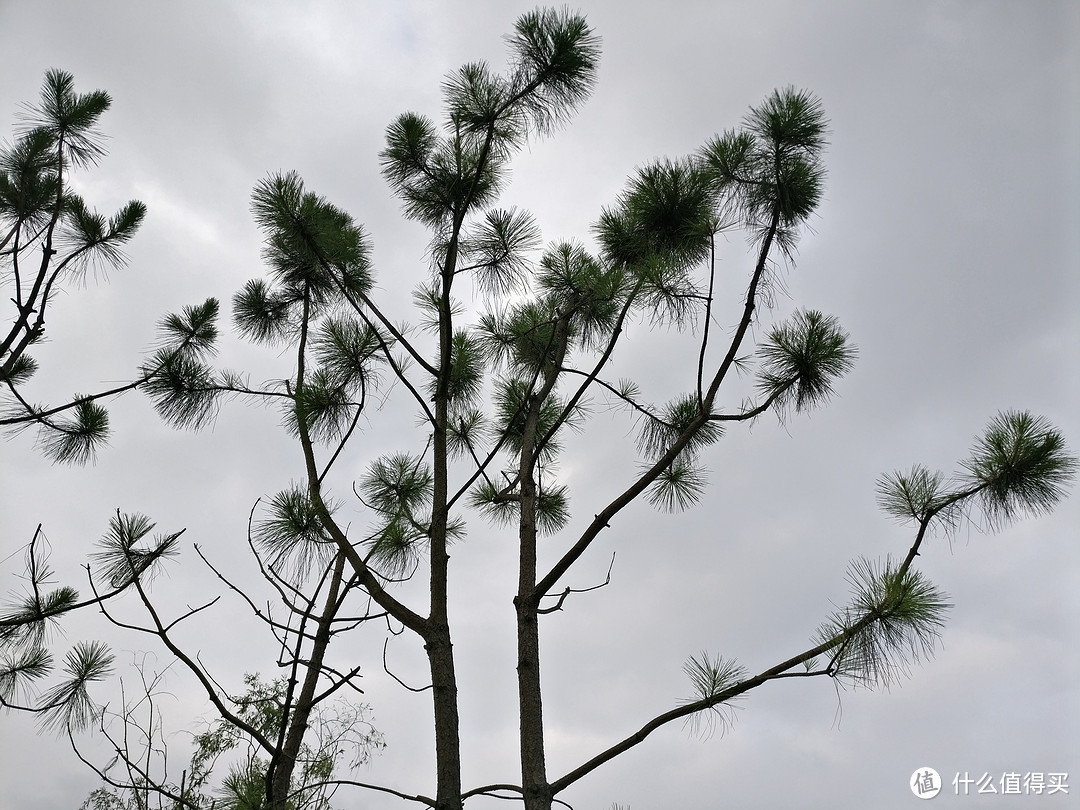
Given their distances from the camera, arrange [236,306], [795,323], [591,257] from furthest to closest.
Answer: [236,306], [591,257], [795,323]

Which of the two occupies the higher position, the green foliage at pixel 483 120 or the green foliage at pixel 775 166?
the green foliage at pixel 483 120

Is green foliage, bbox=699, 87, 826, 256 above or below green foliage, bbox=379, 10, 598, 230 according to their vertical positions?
below

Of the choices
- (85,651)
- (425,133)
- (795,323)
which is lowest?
(85,651)

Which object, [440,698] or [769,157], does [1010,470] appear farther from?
[440,698]

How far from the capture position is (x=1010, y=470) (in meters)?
2.57

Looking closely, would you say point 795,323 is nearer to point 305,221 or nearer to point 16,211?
point 305,221

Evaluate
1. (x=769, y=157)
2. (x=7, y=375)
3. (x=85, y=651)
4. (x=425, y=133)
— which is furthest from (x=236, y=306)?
(x=769, y=157)

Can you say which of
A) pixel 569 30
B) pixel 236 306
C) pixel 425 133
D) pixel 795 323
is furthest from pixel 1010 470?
pixel 236 306

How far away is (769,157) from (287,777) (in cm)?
288

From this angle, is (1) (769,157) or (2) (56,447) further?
(2) (56,447)

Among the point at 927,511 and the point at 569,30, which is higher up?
the point at 569,30

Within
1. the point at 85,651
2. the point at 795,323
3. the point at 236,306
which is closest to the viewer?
the point at 795,323

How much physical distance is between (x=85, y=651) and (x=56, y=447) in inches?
51.6

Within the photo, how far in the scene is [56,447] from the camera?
406 centimetres
